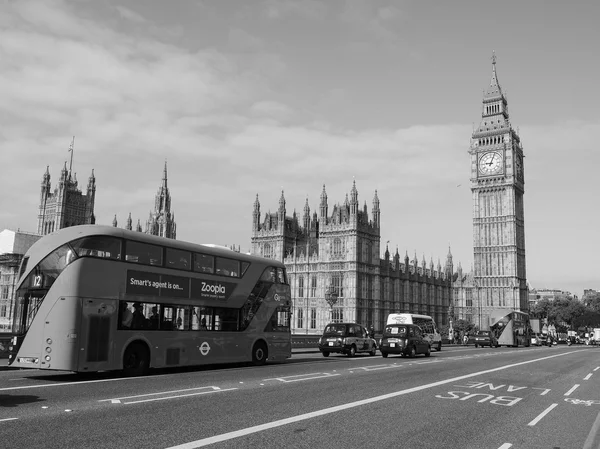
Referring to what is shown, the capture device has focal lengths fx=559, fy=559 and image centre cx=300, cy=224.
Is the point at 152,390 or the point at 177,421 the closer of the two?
the point at 177,421

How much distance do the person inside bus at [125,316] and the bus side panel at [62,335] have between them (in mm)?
1573

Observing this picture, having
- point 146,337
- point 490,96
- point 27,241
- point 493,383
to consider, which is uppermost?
point 490,96

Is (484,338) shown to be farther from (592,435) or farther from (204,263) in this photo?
(592,435)

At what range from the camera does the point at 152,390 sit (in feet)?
43.5

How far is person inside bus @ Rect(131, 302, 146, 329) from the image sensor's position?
17266 millimetres

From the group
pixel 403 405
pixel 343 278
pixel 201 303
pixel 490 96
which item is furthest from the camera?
pixel 490 96

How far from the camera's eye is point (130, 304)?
17.2 metres

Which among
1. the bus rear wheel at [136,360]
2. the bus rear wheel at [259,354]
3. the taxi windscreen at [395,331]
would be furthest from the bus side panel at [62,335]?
the taxi windscreen at [395,331]

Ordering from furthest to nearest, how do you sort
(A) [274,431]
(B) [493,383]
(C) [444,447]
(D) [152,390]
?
(B) [493,383], (D) [152,390], (A) [274,431], (C) [444,447]

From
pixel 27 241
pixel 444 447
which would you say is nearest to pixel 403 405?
pixel 444 447

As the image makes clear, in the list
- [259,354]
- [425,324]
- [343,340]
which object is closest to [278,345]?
[259,354]

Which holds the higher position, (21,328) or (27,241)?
(27,241)

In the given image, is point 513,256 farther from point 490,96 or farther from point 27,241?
point 27,241

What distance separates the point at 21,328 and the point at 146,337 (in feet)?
11.8
